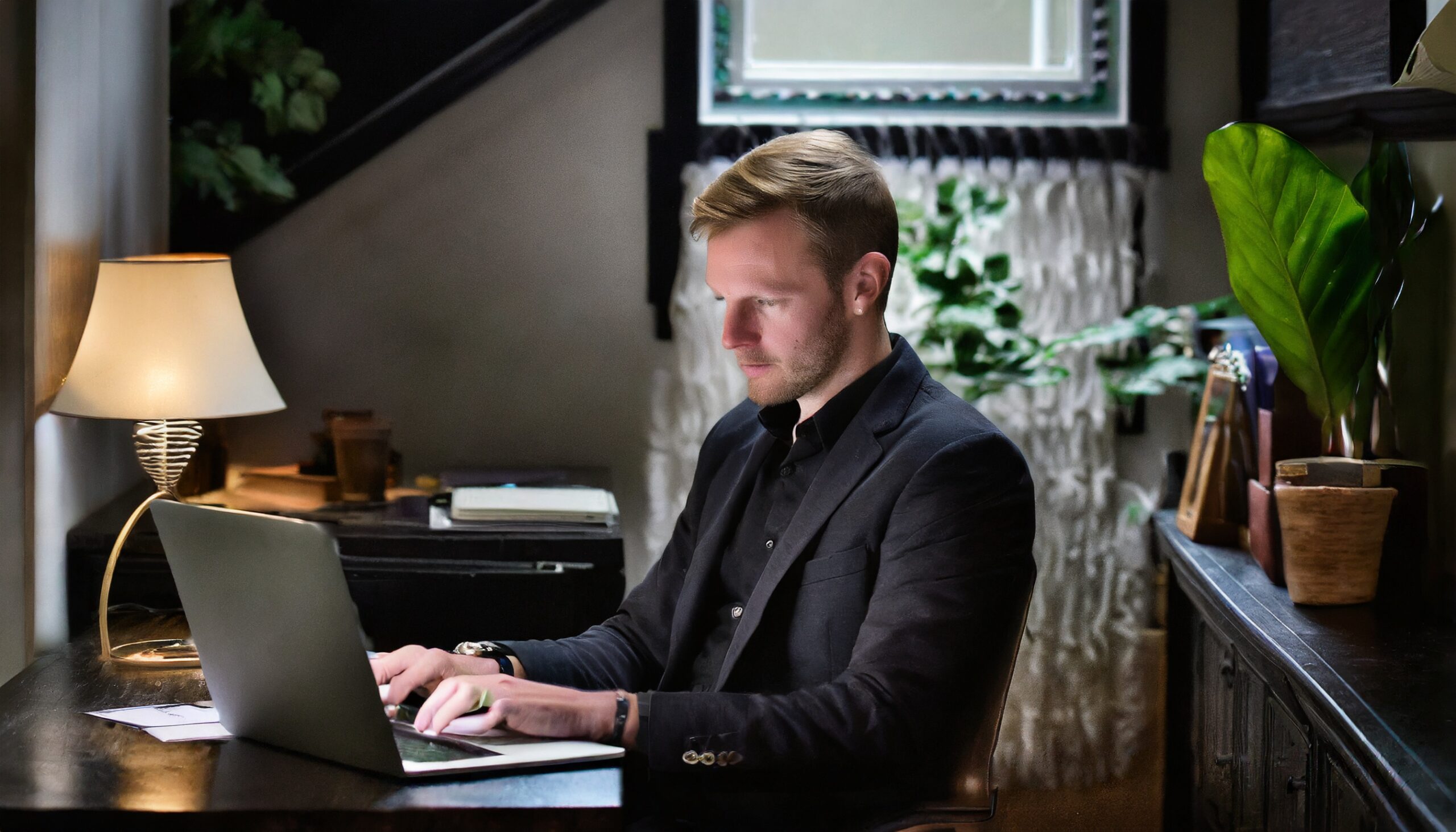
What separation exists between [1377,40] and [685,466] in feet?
5.79

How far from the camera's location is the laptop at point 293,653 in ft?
4.34

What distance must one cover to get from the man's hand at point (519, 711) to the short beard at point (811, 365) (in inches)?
19.5

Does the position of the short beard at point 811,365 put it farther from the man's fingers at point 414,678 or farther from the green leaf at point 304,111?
the green leaf at point 304,111

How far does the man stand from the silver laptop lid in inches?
4.7

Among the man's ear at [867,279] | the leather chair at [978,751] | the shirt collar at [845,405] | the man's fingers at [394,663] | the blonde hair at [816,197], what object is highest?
the blonde hair at [816,197]

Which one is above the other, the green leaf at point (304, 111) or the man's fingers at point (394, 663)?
the green leaf at point (304, 111)

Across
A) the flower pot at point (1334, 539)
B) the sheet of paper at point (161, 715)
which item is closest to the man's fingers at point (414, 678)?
the sheet of paper at point (161, 715)

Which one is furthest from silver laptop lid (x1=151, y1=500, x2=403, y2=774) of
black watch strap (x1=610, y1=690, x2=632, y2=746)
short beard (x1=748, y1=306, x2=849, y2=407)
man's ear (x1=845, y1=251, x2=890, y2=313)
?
man's ear (x1=845, y1=251, x2=890, y2=313)

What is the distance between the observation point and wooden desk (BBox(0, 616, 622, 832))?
1296mm

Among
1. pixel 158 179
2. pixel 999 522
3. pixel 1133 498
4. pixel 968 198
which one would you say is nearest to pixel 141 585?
pixel 158 179

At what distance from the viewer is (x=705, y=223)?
1795mm

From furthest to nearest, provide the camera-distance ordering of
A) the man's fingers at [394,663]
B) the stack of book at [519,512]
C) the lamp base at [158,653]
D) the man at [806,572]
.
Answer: the stack of book at [519,512]
the lamp base at [158,653]
the man's fingers at [394,663]
the man at [806,572]

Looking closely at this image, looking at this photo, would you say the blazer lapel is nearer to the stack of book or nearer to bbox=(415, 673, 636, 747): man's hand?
bbox=(415, 673, 636, 747): man's hand

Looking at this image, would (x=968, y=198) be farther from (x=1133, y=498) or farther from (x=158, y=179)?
(x=158, y=179)
